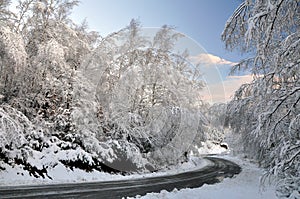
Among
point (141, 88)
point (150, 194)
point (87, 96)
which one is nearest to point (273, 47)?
point (150, 194)

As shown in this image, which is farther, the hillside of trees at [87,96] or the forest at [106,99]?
the hillside of trees at [87,96]

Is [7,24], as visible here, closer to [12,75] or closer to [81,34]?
[12,75]

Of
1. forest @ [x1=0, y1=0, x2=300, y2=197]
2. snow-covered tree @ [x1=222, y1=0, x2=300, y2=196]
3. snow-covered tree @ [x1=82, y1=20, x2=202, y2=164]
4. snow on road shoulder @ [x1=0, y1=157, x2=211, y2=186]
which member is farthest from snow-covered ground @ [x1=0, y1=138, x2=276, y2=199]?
snow-covered tree @ [x1=82, y1=20, x2=202, y2=164]

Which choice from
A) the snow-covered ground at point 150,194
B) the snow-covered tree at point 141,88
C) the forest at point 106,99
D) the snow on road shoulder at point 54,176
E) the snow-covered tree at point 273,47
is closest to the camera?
the snow-covered tree at point 273,47

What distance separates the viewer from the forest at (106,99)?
1050 cm

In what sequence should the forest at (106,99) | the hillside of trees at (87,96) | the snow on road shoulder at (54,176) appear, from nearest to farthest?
the forest at (106,99), the snow on road shoulder at (54,176), the hillside of trees at (87,96)

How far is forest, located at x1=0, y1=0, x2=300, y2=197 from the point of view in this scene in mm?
10496

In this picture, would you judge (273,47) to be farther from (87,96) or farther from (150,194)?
(87,96)

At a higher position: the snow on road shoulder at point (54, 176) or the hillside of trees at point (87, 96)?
the hillside of trees at point (87, 96)

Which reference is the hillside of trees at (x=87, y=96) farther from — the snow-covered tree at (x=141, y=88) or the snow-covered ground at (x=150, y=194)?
the snow-covered ground at (x=150, y=194)

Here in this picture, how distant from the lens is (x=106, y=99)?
1878cm

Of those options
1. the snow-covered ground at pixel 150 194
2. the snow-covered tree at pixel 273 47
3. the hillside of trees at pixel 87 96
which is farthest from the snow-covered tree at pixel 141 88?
the snow-covered tree at pixel 273 47

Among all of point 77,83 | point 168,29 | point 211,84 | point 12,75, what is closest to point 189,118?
point 211,84

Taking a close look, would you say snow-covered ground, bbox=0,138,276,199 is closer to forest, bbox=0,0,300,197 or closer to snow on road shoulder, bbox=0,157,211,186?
snow on road shoulder, bbox=0,157,211,186
